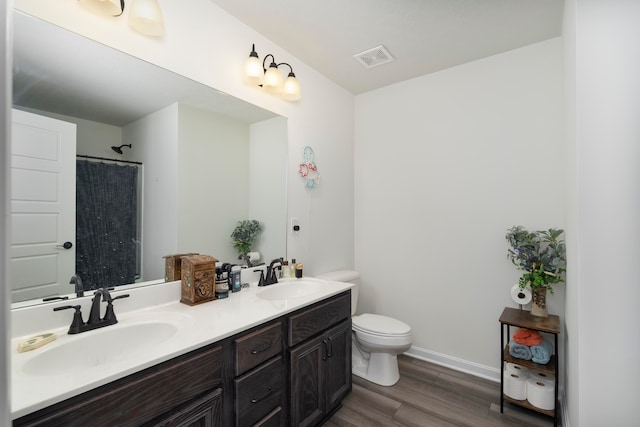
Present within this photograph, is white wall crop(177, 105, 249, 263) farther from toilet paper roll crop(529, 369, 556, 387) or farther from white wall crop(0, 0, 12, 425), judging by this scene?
toilet paper roll crop(529, 369, 556, 387)

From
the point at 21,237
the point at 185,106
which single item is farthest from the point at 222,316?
the point at 185,106

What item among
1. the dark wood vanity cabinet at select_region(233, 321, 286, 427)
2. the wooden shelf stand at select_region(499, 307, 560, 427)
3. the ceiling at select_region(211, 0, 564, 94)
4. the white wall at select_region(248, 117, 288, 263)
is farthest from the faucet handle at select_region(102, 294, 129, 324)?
the wooden shelf stand at select_region(499, 307, 560, 427)

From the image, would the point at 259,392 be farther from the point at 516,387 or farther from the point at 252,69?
the point at 252,69

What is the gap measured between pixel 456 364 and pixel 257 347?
195 cm

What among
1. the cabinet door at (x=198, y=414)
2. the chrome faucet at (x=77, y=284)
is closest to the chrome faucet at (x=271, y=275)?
the cabinet door at (x=198, y=414)

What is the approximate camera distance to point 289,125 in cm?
229

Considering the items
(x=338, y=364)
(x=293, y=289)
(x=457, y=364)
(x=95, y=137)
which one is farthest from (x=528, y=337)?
(x=95, y=137)

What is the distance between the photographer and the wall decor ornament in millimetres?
2400

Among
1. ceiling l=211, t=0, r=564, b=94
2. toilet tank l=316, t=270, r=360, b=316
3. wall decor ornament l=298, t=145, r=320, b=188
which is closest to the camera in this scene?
ceiling l=211, t=0, r=564, b=94

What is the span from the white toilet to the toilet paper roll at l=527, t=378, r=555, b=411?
2.55 ft

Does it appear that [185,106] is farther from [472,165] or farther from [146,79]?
[472,165]

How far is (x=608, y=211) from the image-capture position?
→ 115 centimetres

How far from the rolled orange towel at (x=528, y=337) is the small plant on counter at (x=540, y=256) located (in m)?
→ 0.28

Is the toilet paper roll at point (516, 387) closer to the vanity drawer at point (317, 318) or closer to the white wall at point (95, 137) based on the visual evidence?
the vanity drawer at point (317, 318)
